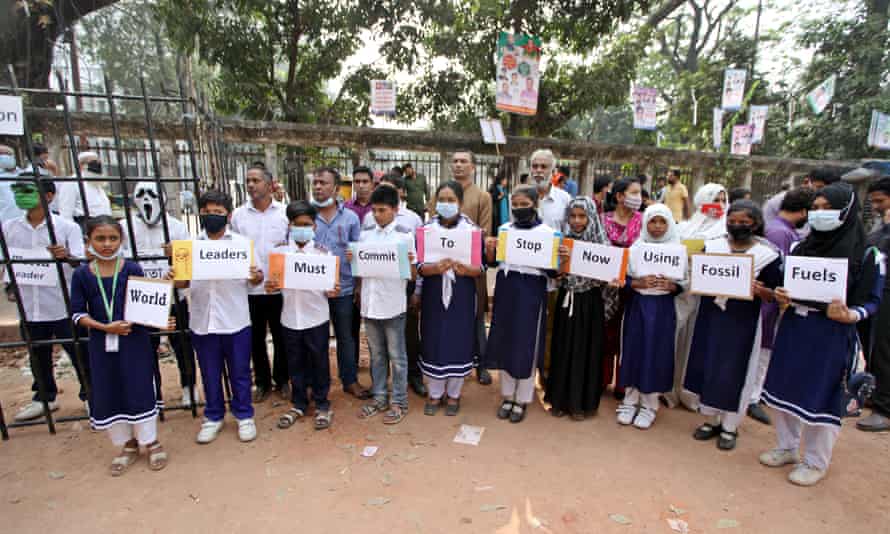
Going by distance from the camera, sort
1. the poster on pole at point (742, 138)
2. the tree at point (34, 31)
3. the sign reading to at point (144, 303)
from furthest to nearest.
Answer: the poster on pole at point (742, 138) → the tree at point (34, 31) → the sign reading to at point (144, 303)

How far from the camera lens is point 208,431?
3432mm

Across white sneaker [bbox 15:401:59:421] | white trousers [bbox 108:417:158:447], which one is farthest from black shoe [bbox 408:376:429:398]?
white sneaker [bbox 15:401:59:421]

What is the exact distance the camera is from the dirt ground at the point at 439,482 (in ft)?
8.64

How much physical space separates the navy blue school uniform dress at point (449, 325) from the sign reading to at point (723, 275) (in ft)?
5.25

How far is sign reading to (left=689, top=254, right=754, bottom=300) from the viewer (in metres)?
2.96

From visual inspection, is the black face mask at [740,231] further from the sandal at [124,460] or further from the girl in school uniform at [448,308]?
the sandal at [124,460]

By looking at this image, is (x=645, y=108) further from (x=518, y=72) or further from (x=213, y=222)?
(x=213, y=222)

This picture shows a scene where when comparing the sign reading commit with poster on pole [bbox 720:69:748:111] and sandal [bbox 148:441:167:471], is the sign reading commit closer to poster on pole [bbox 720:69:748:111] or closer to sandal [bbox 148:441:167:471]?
sandal [bbox 148:441:167:471]

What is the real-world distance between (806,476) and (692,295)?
1.41 m

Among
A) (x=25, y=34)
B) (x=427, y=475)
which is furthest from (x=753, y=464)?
(x=25, y=34)

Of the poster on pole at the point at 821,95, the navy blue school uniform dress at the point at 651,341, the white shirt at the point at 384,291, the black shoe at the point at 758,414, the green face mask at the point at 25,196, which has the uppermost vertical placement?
the poster on pole at the point at 821,95

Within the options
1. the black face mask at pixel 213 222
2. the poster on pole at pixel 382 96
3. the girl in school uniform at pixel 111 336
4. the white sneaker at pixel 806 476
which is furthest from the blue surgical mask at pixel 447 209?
the poster on pole at pixel 382 96

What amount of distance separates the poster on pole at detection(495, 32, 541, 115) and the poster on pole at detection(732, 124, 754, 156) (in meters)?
8.16

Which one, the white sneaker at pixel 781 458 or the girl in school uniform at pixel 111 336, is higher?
the girl in school uniform at pixel 111 336
